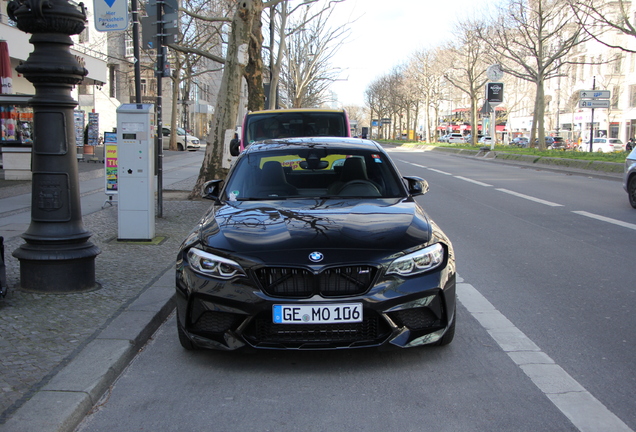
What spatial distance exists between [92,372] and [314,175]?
108 inches

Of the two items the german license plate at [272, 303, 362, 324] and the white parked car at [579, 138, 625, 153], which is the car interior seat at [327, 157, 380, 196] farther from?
the white parked car at [579, 138, 625, 153]

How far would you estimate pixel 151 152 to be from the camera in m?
8.37

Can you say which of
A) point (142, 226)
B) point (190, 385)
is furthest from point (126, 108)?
point (190, 385)

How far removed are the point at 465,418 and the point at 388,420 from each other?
0.40 m

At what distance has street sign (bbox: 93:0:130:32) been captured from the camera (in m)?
7.89

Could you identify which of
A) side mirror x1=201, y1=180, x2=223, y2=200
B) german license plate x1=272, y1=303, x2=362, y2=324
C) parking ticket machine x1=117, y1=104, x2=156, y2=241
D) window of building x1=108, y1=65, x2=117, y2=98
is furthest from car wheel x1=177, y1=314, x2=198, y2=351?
window of building x1=108, y1=65, x2=117, y2=98

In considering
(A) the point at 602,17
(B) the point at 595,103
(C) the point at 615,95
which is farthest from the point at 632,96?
(A) the point at 602,17

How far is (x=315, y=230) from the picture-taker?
4.23 metres

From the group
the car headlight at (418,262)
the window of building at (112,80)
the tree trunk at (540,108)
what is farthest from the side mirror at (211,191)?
the window of building at (112,80)

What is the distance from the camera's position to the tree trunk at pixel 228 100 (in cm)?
1362

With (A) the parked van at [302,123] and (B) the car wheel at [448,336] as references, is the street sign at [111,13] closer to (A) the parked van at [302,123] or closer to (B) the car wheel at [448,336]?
(A) the parked van at [302,123]

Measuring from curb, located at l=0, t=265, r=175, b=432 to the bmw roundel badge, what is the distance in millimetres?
1372

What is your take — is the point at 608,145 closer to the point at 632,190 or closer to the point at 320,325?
the point at 632,190

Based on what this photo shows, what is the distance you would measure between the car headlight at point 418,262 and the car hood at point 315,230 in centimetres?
6
